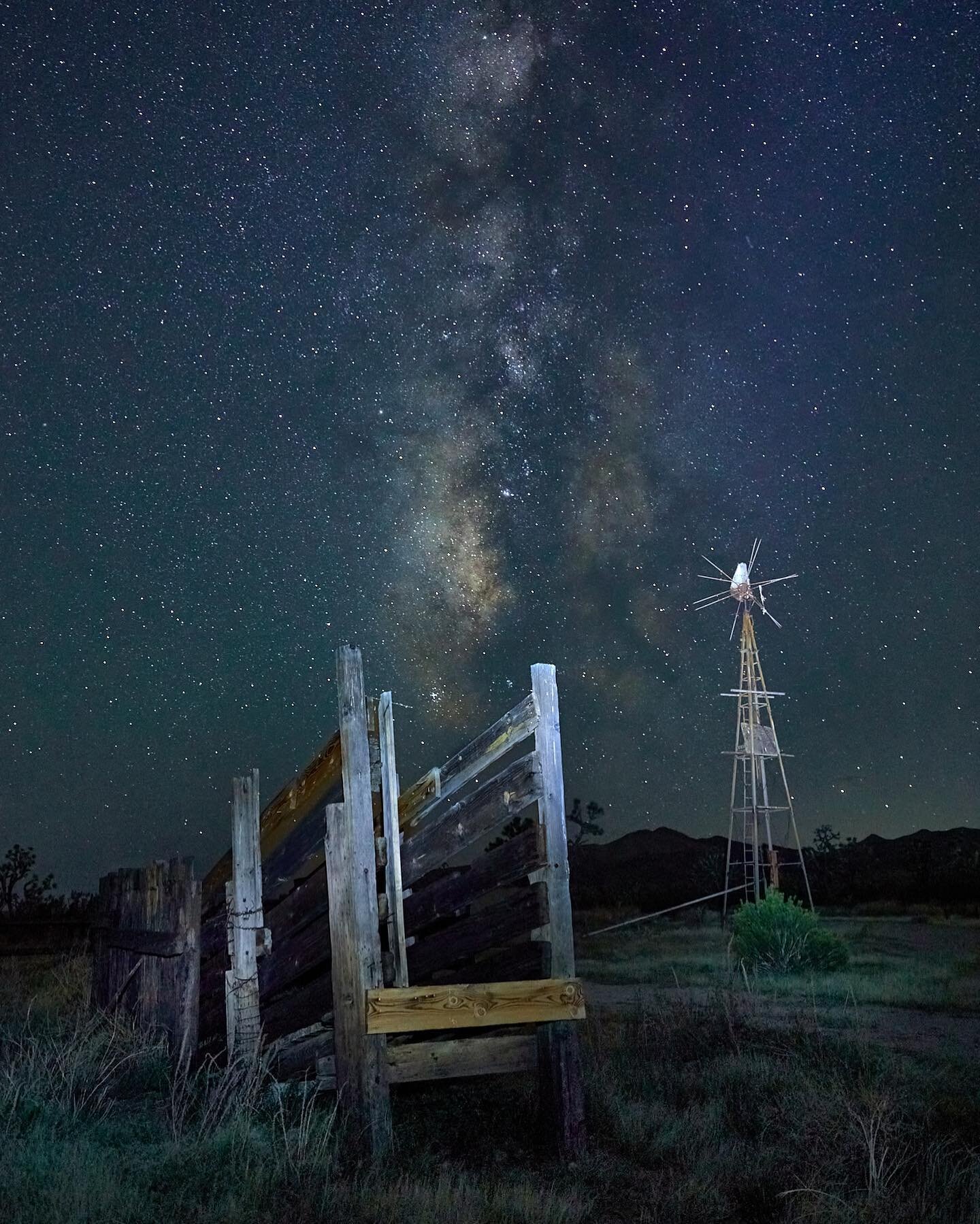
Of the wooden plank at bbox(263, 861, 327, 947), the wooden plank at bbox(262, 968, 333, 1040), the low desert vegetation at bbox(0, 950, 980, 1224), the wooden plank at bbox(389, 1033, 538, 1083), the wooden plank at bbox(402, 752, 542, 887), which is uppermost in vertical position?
the wooden plank at bbox(402, 752, 542, 887)

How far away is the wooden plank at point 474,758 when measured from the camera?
281 inches

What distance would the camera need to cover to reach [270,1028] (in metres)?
7.50

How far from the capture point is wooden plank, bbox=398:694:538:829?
7137 millimetres

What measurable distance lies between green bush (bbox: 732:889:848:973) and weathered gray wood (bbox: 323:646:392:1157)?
13997 millimetres

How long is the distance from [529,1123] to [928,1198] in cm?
243

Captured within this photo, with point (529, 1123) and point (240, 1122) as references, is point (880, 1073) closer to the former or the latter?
point (529, 1123)

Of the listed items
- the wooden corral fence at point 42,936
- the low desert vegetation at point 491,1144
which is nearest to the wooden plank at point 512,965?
the low desert vegetation at point 491,1144

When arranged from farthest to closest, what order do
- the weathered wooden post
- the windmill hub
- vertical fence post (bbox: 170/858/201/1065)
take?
the windmill hub < vertical fence post (bbox: 170/858/201/1065) < the weathered wooden post

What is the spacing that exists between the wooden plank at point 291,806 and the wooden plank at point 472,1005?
57.0 inches

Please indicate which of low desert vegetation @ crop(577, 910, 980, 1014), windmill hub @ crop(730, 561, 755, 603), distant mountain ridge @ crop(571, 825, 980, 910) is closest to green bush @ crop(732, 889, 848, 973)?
low desert vegetation @ crop(577, 910, 980, 1014)

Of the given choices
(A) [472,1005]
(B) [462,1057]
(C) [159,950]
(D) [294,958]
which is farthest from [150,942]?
(A) [472,1005]

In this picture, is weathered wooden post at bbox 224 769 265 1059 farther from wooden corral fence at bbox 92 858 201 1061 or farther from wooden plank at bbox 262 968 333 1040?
wooden corral fence at bbox 92 858 201 1061

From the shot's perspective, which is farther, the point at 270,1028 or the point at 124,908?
the point at 124,908

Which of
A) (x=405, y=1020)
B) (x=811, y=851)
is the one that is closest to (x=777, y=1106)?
(x=405, y=1020)
